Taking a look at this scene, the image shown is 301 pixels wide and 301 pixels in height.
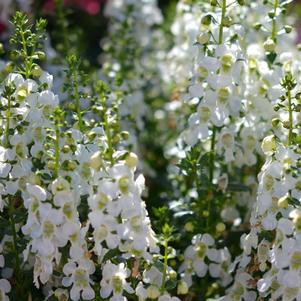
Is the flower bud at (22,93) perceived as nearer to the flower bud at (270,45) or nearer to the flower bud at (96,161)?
the flower bud at (96,161)

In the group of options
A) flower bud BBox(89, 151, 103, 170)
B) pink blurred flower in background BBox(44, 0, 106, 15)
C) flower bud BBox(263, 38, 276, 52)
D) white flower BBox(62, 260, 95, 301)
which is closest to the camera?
flower bud BBox(89, 151, 103, 170)

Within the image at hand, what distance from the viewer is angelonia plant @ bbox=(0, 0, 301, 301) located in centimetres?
178

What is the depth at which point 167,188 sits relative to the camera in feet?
9.16

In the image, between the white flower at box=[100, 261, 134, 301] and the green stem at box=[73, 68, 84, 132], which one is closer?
the white flower at box=[100, 261, 134, 301]

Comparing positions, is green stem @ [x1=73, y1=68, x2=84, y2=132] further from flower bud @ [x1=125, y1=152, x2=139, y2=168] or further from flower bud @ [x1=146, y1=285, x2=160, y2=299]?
flower bud @ [x1=146, y1=285, x2=160, y2=299]

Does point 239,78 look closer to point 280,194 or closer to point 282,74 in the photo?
point 282,74

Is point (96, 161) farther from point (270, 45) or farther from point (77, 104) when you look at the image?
point (270, 45)

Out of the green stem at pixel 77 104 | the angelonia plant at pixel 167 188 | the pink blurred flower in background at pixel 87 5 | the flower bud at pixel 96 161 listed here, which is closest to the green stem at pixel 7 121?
the angelonia plant at pixel 167 188

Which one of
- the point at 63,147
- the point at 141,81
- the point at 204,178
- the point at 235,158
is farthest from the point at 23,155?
the point at 141,81

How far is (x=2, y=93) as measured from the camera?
6.34ft

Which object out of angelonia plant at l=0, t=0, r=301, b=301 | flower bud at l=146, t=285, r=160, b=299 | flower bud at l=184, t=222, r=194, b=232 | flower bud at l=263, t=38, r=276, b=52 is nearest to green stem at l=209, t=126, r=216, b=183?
angelonia plant at l=0, t=0, r=301, b=301

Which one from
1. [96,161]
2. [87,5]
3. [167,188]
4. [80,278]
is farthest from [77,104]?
[87,5]

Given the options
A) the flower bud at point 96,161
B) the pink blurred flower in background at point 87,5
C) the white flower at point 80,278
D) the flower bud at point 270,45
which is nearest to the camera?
the flower bud at point 96,161

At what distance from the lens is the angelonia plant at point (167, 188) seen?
1783 mm
